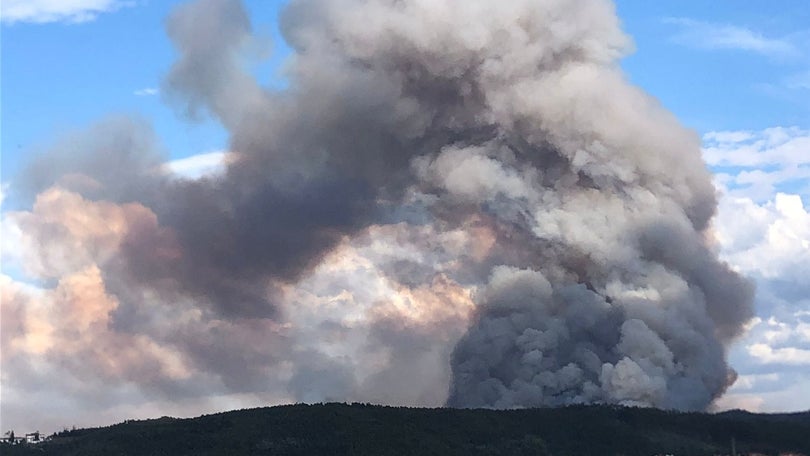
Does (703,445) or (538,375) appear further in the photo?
(538,375)

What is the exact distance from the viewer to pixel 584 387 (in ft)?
556

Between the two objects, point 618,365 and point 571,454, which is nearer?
point 571,454

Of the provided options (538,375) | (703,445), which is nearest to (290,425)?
(538,375)

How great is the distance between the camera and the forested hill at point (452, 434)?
15162cm

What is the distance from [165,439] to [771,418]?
6764cm

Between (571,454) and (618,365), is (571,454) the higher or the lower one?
the lower one

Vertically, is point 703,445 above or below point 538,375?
below

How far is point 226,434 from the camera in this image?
516 ft

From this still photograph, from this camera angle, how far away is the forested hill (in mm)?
151625

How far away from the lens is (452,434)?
6156 inches

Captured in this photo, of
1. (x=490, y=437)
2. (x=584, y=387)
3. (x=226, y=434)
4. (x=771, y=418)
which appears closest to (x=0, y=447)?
(x=226, y=434)

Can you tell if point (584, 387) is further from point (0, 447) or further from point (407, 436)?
point (0, 447)

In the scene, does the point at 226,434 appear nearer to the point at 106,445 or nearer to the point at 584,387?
the point at 106,445

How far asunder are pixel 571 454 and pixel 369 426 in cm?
2248
